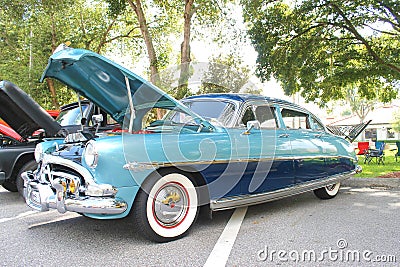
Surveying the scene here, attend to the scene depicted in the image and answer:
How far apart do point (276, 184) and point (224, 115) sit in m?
1.16

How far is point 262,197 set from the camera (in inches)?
174

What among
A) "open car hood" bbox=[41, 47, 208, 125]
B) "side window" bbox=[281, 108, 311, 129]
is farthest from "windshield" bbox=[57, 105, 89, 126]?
"side window" bbox=[281, 108, 311, 129]

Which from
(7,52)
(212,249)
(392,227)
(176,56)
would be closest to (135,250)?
(212,249)

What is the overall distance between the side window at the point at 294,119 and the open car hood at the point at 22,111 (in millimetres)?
3539

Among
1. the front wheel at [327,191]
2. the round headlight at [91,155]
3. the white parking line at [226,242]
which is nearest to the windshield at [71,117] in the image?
the round headlight at [91,155]

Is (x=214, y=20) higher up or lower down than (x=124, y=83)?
higher up

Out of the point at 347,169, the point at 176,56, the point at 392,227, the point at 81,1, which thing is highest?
the point at 81,1

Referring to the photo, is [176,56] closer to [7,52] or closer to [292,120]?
[7,52]

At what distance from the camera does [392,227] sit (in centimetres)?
423

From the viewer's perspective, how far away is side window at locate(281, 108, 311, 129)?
530 centimetres

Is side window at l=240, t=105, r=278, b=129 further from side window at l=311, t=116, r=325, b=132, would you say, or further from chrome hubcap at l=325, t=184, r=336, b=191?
chrome hubcap at l=325, t=184, r=336, b=191

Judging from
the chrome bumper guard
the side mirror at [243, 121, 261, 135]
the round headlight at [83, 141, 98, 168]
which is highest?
the side mirror at [243, 121, 261, 135]

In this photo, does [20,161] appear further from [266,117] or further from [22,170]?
[266,117]

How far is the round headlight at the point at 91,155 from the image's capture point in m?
3.34
